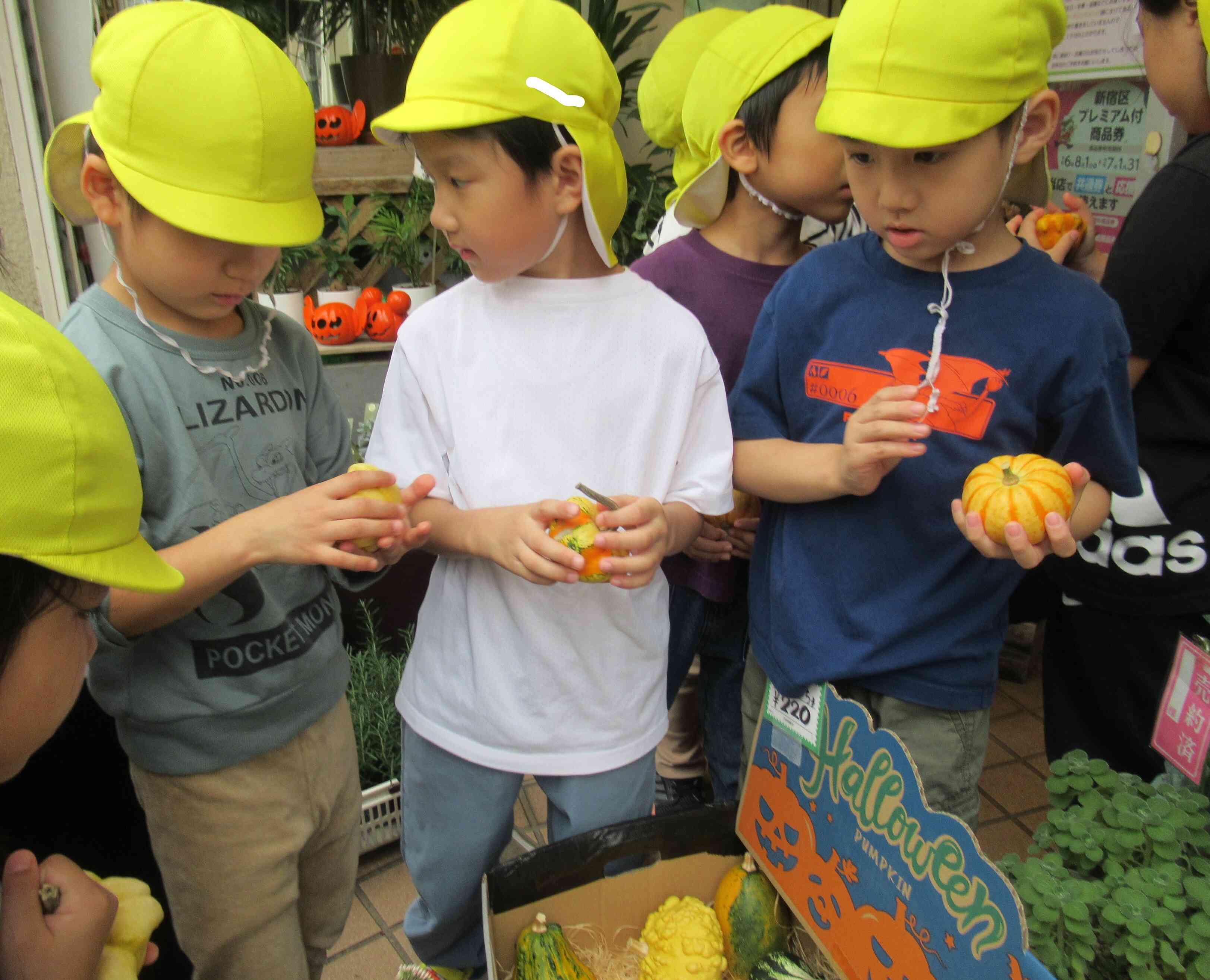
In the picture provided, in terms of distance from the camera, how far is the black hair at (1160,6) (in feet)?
5.39

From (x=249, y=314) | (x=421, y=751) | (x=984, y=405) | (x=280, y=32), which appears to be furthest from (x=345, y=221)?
(x=984, y=405)

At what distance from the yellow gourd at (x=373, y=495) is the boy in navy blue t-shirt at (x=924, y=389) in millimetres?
592

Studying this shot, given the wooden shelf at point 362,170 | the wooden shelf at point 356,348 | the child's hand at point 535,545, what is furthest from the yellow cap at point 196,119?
the wooden shelf at point 362,170

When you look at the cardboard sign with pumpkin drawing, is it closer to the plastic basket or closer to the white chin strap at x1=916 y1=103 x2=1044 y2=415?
the white chin strap at x1=916 y1=103 x2=1044 y2=415

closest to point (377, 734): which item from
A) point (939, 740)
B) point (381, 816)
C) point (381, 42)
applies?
point (381, 816)

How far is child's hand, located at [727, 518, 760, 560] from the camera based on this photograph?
1.93m

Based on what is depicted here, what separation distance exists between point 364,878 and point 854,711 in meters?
1.68

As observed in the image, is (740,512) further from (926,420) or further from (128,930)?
(128,930)

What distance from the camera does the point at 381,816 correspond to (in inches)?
98.4

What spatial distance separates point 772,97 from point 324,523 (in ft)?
4.05

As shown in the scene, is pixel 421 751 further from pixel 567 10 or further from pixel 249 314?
pixel 567 10

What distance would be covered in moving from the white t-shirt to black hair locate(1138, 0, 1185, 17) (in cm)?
108

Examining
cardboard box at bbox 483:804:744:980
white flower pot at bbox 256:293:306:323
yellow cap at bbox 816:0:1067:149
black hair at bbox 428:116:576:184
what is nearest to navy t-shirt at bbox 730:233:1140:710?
yellow cap at bbox 816:0:1067:149

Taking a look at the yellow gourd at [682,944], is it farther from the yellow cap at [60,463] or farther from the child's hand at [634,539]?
the yellow cap at [60,463]
